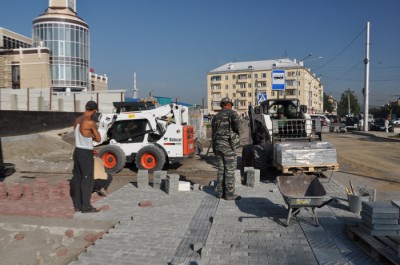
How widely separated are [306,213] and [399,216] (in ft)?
6.29

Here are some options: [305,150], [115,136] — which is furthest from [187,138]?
[305,150]

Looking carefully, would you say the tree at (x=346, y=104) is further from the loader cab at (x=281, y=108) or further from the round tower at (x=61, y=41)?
the loader cab at (x=281, y=108)

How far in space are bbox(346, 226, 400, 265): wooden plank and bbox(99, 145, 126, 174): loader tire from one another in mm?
8356

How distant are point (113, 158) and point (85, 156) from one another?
5.44 meters

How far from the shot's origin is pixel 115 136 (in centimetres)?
1267

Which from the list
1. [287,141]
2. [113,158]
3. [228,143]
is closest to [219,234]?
[228,143]

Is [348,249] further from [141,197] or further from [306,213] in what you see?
[141,197]

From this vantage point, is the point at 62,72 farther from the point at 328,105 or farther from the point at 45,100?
the point at 328,105

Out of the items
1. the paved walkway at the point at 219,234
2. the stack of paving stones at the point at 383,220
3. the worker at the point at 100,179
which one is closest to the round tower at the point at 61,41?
the worker at the point at 100,179

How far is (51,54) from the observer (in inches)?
2322

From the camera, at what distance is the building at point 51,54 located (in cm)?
5597

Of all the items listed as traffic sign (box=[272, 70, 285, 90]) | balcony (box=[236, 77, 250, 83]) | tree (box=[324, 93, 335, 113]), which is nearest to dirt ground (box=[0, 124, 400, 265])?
traffic sign (box=[272, 70, 285, 90])

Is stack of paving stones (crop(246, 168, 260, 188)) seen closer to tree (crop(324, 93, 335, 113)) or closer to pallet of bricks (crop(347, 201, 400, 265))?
pallet of bricks (crop(347, 201, 400, 265))

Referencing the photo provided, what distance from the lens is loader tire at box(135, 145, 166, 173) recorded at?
12120mm
